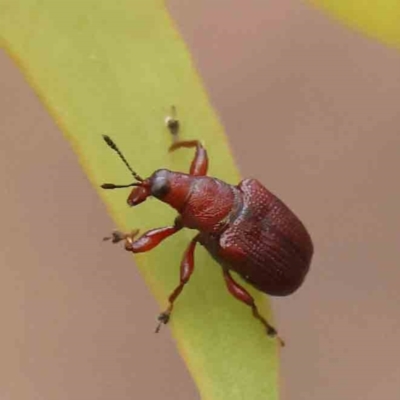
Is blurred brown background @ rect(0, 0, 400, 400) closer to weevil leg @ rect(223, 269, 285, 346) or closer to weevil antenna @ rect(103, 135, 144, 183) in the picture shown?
weevil leg @ rect(223, 269, 285, 346)

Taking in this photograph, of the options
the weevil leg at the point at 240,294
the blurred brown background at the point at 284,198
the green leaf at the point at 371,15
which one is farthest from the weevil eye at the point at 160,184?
the blurred brown background at the point at 284,198

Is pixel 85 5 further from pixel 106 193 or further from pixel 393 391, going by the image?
pixel 393 391

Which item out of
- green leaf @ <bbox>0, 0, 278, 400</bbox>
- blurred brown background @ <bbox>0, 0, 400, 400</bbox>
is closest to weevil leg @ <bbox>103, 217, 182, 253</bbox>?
green leaf @ <bbox>0, 0, 278, 400</bbox>

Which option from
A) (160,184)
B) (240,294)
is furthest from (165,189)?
(240,294)

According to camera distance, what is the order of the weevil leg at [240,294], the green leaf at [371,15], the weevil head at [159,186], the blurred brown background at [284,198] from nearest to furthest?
1. the green leaf at [371,15]
2. the weevil head at [159,186]
3. the weevil leg at [240,294]
4. the blurred brown background at [284,198]

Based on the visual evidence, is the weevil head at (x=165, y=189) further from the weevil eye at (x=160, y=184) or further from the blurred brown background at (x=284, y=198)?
the blurred brown background at (x=284, y=198)

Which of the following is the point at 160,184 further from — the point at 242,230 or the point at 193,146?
the point at 242,230
